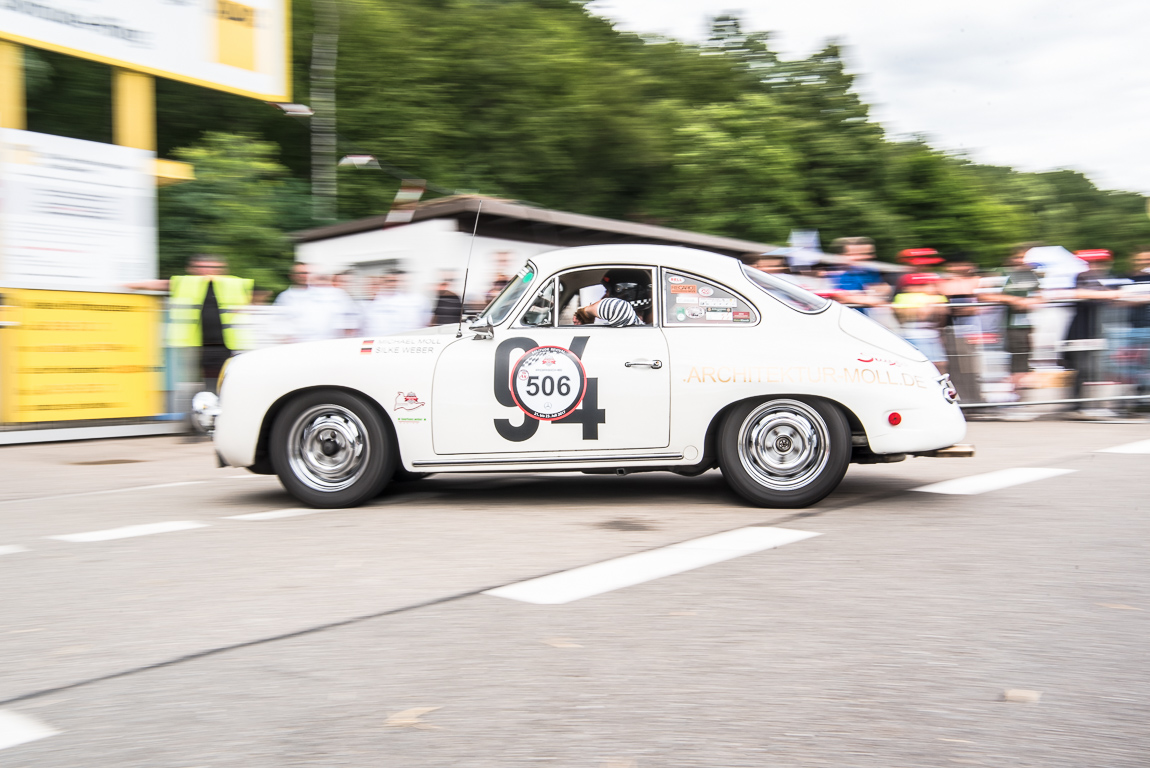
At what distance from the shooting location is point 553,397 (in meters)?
6.16

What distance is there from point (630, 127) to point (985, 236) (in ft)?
57.2

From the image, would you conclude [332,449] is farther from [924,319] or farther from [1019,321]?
[1019,321]

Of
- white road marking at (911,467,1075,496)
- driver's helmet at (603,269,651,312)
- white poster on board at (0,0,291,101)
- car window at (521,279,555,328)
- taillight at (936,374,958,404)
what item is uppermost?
white poster on board at (0,0,291,101)

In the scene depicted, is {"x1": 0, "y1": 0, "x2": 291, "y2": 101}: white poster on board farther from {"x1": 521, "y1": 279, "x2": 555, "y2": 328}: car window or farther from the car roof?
{"x1": 521, "y1": 279, "x2": 555, "y2": 328}: car window

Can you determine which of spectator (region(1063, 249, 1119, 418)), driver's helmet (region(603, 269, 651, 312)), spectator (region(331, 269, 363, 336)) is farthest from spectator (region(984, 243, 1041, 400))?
driver's helmet (region(603, 269, 651, 312))

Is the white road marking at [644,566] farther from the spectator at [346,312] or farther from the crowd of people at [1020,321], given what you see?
the crowd of people at [1020,321]

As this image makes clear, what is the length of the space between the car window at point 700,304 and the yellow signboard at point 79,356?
8.26m

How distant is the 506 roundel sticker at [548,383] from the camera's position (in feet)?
20.2

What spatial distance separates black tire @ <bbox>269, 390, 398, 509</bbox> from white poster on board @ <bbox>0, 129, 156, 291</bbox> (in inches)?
265

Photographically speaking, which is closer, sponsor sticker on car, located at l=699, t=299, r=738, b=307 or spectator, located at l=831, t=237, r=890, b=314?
sponsor sticker on car, located at l=699, t=299, r=738, b=307

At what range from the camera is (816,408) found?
6.13 metres

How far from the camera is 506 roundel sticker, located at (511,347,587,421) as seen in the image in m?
6.14

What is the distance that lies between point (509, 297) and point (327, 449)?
4.78ft

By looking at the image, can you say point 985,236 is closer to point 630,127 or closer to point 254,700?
point 630,127
